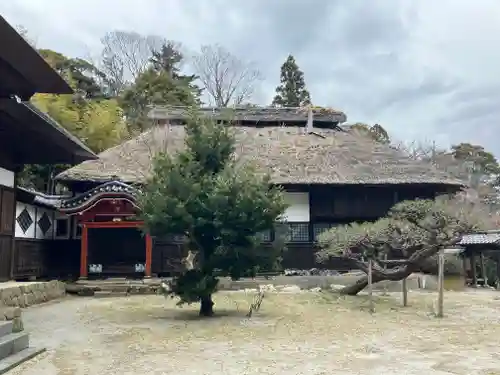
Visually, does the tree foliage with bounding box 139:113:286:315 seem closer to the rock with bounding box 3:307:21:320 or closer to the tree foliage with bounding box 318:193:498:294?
the rock with bounding box 3:307:21:320

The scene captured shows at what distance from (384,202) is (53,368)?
569 inches

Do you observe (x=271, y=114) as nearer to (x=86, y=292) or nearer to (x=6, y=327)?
(x=86, y=292)

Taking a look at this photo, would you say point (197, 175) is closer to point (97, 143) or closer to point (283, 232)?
point (283, 232)

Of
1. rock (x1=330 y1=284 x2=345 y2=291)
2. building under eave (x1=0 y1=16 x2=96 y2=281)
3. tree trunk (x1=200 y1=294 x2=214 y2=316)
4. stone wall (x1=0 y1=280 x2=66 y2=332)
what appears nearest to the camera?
building under eave (x1=0 y1=16 x2=96 y2=281)

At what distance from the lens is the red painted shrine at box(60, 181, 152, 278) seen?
16.1 m

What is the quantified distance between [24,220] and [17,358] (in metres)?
9.54

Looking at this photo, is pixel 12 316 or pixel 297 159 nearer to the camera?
pixel 12 316

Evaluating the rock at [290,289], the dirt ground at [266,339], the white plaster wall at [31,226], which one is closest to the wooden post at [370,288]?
the dirt ground at [266,339]

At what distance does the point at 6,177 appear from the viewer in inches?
507

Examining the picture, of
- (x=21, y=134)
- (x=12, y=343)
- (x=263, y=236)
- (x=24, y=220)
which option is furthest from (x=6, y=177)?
(x=12, y=343)

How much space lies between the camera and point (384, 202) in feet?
61.3

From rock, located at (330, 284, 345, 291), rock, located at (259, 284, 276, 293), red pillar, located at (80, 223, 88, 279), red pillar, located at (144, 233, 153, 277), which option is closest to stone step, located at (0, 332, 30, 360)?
A: rock, located at (259, 284, 276, 293)

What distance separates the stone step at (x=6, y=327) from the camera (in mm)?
6764

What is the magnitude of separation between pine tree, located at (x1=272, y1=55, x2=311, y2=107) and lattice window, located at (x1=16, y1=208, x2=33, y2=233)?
2482 centimetres
